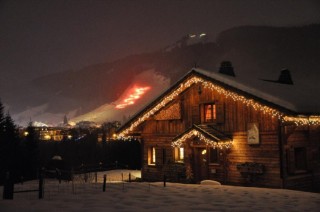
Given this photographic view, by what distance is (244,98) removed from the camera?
68.8 ft

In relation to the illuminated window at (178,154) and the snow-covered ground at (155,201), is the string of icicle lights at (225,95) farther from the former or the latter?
the snow-covered ground at (155,201)

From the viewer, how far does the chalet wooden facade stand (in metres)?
19.8

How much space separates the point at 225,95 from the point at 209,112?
2.01 metres

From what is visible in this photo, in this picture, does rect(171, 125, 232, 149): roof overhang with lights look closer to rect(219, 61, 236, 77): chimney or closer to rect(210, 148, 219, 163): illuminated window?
rect(210, 148, 219, 163): illuminated window

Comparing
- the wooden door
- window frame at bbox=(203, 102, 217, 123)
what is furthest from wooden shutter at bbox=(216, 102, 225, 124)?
the wooden door

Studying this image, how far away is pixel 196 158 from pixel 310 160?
7.46 m

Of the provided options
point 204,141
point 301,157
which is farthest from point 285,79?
point 204,141

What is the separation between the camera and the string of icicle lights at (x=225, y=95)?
64.6 ft

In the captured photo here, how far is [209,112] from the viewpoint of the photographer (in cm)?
2375

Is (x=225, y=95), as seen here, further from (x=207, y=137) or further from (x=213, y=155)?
(x=213, y=155)

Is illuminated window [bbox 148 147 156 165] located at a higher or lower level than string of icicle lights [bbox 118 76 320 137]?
lower

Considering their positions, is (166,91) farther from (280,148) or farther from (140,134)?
(280,148)

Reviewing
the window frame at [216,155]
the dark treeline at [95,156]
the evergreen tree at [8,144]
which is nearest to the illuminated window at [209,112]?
the window frame at [216,155]

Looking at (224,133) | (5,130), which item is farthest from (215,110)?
(5,130)
